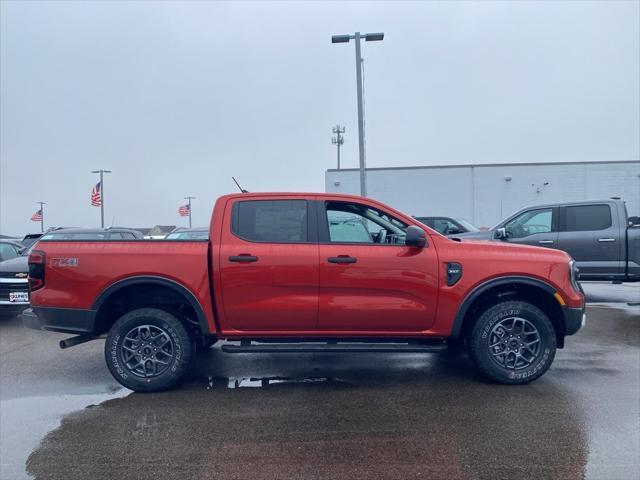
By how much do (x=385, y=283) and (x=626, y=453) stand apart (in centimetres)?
237

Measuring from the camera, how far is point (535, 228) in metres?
11.1

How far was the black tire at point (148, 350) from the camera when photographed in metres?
5.35

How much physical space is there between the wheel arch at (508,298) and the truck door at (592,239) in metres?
5.23

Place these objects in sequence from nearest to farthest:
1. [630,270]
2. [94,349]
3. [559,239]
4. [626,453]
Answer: [626,453], [94,349], [630,270], [559,239]

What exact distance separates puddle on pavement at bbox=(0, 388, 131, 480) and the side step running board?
134cm

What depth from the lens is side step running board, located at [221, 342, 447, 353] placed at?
5.30 meters

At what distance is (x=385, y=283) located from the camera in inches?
207

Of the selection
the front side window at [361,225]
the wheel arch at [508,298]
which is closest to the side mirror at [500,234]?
the wheel arch at [508,298]

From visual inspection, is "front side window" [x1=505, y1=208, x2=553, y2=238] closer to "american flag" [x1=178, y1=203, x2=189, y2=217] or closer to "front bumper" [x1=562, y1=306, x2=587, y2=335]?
"front bumper" [x1=562, y1=306, x2=587, y2=335]

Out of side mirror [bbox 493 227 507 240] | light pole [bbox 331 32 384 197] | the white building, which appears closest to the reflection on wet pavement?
side mirror [bbox 493 227 507 240]

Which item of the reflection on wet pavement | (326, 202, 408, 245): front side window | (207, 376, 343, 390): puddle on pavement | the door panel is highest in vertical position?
(326, 202, 408, 245): front side window

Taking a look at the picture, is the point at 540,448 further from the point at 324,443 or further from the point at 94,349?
the point at 94,349

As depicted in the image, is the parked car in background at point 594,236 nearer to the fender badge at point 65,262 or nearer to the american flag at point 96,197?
the fender badge at point 65,262

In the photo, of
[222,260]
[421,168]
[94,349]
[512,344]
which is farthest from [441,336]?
[421,168]
